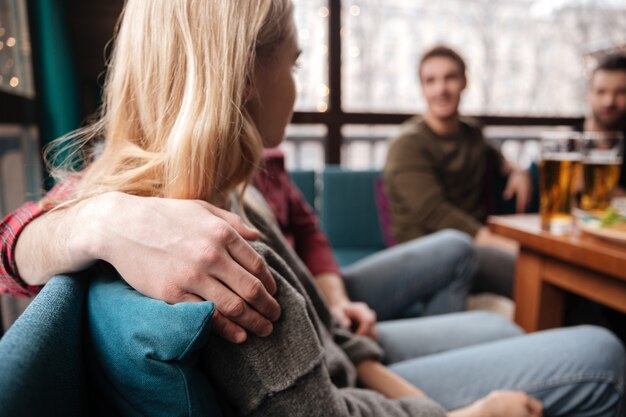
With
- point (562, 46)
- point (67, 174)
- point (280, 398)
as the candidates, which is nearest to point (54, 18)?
point (67, 174)

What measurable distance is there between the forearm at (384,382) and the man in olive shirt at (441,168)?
1.22 m

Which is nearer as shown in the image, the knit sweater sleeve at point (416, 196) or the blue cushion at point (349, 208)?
the knit sweater sleeve at point (416, 196)

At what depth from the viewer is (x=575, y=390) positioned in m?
0.83

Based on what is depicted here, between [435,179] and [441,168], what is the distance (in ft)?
0.48

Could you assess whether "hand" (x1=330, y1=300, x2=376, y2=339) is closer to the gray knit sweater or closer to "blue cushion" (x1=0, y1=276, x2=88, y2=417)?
the gray knit sweater

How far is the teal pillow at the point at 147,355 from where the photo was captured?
1.36 ft

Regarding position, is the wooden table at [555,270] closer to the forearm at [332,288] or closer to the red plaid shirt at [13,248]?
the forearm at [332,288]

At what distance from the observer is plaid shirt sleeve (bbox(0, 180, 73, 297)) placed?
2.01 feet

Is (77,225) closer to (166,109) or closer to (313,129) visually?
(166,109)

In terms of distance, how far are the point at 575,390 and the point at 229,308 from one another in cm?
71

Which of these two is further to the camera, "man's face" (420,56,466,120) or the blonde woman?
"man's face" (420,56,466,120)

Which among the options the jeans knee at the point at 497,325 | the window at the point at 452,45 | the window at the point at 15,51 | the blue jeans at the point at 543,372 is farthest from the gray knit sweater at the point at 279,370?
the window at the point at 452,45

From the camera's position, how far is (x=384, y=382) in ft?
2.77

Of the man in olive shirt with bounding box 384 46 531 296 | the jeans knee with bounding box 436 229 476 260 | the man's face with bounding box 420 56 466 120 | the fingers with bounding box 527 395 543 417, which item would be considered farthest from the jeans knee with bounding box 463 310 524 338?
the man's face with bounding box 420 56 466 120
